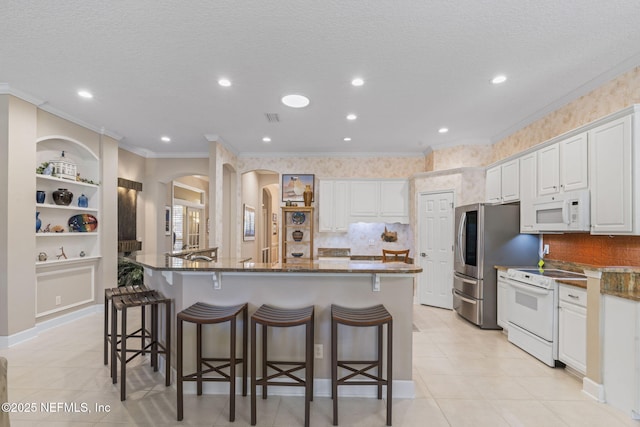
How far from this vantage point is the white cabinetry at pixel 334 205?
6102 millimetres

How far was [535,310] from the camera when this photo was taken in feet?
10.8

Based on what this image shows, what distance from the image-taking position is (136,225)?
6.18 metres

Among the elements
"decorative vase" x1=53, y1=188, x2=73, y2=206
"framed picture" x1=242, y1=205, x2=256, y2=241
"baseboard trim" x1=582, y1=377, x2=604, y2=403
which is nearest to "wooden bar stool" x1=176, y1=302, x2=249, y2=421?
"baseboard trim" x1=582, y1=377, x2=604, y2=403

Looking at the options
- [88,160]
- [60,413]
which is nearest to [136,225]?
[88,160]

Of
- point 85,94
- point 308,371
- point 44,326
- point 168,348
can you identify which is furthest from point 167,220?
point 308,371

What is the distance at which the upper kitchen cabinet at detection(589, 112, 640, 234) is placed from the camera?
2.52m

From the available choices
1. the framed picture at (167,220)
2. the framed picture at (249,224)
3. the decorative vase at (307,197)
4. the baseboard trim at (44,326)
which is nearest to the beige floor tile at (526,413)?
the decorative vase at (307,197)

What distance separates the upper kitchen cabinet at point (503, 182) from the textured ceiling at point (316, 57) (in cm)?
70

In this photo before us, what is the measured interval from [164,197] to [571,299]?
7140mm

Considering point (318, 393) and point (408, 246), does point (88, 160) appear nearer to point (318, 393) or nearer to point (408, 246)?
point (318, 393)

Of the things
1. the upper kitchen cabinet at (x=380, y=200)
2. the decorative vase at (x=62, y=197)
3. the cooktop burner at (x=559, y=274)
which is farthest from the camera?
the upper kitchen cabinet at (x=380, y=200)

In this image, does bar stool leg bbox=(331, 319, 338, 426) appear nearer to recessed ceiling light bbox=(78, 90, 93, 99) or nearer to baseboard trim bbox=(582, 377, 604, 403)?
baseboard trim bbox=(582, 377, 604, 403)

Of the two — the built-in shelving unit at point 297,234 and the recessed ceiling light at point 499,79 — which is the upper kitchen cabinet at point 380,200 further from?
the recessed ceiling light at point 499,79

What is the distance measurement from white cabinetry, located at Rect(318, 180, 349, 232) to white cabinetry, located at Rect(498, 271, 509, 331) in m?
2.84
